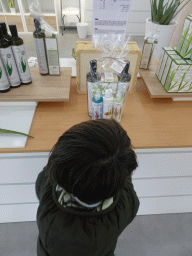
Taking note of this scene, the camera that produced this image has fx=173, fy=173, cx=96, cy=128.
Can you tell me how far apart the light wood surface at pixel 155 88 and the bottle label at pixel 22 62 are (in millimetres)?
710

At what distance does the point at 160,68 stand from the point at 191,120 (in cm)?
37

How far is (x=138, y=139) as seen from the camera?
853mm

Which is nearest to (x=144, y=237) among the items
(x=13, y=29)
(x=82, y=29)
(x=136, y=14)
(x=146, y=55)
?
(x=146, y=55)

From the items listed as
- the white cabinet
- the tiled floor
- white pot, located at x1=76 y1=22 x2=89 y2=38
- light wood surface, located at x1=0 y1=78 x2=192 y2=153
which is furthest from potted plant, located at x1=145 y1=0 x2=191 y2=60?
white pot, located at x1=76 y1=22 x2=89 y2=38

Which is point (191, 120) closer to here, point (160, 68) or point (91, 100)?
point (160, 68)

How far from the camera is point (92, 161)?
1.21 feet

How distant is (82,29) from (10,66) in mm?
3044

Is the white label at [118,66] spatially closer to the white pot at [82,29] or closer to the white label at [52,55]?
the white label at [52,55]

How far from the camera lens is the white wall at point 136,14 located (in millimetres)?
3340

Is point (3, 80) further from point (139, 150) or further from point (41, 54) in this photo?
point (139, 150)

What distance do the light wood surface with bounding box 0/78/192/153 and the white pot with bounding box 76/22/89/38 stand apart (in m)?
2.83

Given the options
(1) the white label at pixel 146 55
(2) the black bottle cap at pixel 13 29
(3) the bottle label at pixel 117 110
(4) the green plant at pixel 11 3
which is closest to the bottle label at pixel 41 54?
(2) the black bottle cap at pixel 13 29

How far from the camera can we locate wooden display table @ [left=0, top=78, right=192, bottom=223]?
2.77ft

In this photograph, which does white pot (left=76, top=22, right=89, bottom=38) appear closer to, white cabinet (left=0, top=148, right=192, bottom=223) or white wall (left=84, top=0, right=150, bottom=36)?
white wall (left=84, top=0, right=150, bottom=36)
